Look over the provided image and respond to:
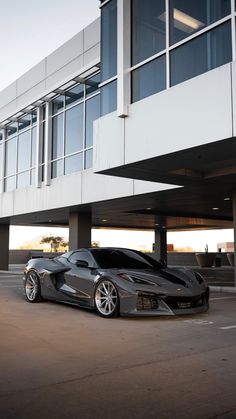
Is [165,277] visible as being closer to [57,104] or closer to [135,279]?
[135,279]

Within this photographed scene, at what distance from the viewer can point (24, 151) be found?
22.9m

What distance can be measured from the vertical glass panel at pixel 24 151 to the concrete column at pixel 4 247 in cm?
600

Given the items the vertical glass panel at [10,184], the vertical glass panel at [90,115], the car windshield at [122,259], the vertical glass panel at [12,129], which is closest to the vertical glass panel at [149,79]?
the car windshield at [122,259]

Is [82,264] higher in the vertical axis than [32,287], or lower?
higher

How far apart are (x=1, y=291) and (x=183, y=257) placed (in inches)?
1181

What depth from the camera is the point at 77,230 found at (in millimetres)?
20359

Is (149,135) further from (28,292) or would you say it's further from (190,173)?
(28,292)

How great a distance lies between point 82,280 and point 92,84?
11.2 metres

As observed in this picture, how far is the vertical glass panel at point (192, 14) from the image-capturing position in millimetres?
8523

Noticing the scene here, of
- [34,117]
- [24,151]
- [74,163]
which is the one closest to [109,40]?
[74,163]

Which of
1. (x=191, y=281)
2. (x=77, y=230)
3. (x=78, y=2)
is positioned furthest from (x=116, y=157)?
(x=77, y=230)

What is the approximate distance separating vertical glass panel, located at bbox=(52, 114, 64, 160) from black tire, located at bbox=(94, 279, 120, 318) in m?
12.2

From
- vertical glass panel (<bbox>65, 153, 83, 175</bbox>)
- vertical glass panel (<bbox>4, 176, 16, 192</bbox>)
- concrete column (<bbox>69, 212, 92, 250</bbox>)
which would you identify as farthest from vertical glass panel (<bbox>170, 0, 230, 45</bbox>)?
vertical glass panel (<bbox>4, 176, 16, 192</bbox>)

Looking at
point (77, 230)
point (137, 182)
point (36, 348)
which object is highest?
point (137, 182)
